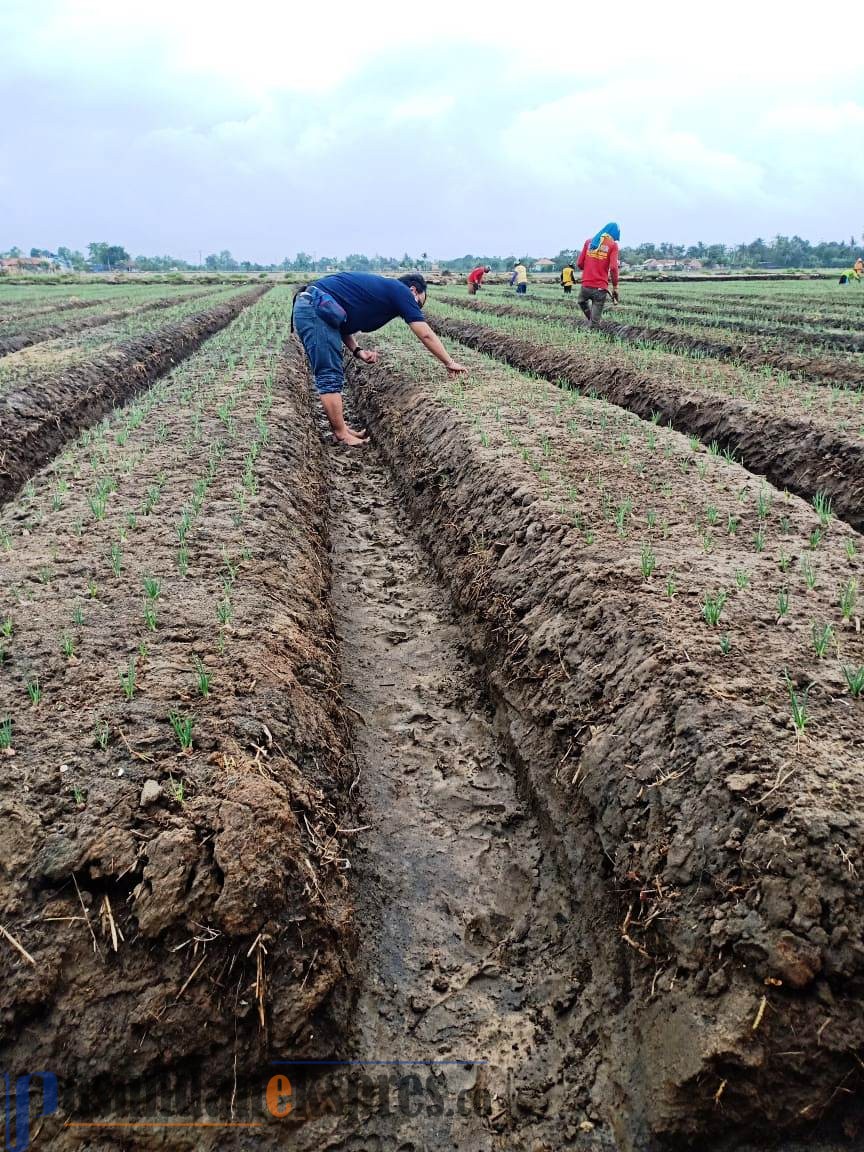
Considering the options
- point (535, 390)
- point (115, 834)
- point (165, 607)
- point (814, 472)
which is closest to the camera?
point (115, 834)

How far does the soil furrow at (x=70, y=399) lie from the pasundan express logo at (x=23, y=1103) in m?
5.49

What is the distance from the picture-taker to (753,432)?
20.2 feet

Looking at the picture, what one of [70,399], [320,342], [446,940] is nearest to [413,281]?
[320,342]

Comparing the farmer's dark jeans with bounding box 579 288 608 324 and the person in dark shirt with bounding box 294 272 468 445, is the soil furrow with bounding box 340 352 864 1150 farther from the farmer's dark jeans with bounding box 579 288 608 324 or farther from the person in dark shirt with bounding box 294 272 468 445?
the farmer's dark jeans with bounding box 579 288 608 324

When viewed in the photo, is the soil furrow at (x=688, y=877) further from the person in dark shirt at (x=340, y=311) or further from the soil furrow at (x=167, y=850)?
the person in dark shirt at (x=340, y=311)

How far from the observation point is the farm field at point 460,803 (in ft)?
6.12

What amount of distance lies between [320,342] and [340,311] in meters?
0.34

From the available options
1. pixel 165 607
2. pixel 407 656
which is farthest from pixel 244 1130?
pixel 407 656

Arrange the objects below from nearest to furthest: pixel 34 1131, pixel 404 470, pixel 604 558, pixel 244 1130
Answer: pixel 34 1131 → pixel 244 1130 → pixel 604 558 → pixel 404 470

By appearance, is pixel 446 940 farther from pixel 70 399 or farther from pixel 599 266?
pixel 599 266

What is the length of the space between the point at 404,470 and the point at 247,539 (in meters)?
2.75

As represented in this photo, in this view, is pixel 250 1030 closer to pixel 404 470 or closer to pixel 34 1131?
pixel 34 1131

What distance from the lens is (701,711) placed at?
7.86 feet

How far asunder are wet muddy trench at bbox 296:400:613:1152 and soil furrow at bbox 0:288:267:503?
182 inches
